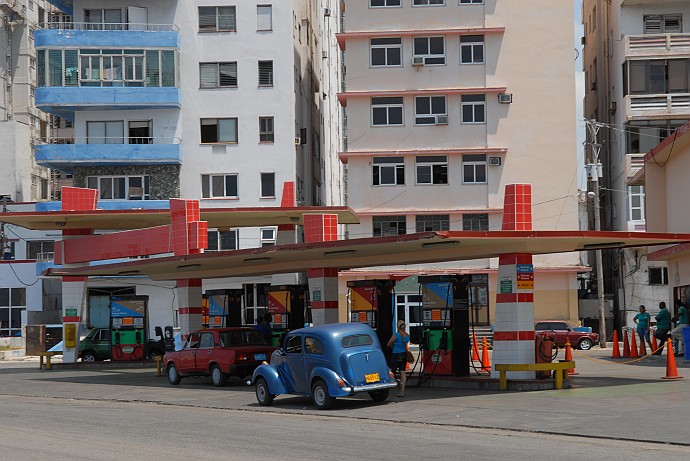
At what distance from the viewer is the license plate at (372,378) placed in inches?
878

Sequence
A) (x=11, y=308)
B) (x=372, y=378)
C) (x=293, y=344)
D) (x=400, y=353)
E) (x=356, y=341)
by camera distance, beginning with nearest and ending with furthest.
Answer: (x=372, y=378), (x=356, y=341), (x=293, y=344), (x=400, y=353), (x=11, y=308)

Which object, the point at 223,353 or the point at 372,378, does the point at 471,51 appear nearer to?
the point at 223,353

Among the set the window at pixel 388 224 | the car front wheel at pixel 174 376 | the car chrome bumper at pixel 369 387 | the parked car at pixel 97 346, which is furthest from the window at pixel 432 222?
A: the car chrome bumper at pixel 369 387

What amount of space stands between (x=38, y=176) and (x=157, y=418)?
2502 inches

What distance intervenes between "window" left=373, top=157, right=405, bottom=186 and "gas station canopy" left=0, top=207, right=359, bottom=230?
17040 millimetres

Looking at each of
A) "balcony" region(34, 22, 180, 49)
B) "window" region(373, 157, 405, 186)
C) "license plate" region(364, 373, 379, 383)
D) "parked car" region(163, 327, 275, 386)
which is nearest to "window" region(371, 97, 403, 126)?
"window" region(373, 157, 405, 186)

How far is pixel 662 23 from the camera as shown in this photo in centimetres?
6031

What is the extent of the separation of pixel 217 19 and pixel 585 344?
27623mm

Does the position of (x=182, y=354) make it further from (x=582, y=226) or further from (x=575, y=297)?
(x=582, y=226)

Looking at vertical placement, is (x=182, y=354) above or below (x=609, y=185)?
below

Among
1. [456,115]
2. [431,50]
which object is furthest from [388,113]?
→ [431,50]

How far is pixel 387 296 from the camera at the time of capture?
31.8 m

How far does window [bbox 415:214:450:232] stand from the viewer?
200 feet

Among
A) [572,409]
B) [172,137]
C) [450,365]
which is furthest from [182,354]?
[172,137]
